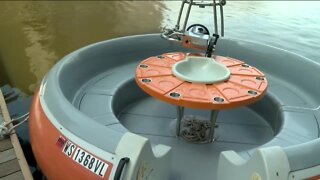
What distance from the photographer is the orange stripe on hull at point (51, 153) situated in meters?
1.24

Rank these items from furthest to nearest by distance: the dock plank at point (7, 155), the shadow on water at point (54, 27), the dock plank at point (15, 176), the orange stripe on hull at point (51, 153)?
the shadow on water at point (54, 27), the dock plank at point (7, 155), the dock plank at point (15, 176), the orange stripe on hull at point (51, 153)

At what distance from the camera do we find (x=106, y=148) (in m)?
1.19

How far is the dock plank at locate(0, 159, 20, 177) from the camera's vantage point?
5.14 feet

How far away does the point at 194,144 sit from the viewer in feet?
5.68

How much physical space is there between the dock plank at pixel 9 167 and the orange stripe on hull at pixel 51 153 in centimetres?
17

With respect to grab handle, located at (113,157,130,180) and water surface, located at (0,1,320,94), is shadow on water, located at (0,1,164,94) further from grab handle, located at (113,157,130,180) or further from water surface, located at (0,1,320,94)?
grab handle, located at (113,157,130,180)

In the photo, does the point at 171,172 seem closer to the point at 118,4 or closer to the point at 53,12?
the point at 53,12

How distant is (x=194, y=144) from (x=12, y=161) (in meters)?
0.94

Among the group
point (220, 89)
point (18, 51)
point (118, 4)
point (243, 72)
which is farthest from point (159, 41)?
point (118, 4)

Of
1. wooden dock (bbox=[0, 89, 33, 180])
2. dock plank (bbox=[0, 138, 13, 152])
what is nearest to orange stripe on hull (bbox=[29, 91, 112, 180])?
wooden dock (bbox=[0, 89, 33, 180])

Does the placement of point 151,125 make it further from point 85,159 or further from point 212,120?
point 85,159

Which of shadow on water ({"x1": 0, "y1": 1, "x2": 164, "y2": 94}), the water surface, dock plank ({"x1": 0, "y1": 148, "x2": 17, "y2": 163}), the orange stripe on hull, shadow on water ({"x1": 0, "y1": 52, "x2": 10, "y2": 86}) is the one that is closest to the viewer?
the orange stripe on hull

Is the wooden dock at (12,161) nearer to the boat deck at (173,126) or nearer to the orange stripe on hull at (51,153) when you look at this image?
the orange stripe on hull at (51,153)

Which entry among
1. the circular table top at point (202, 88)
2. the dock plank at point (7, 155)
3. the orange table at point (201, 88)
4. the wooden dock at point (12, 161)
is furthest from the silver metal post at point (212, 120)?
the dock plank at point (7, 155)
